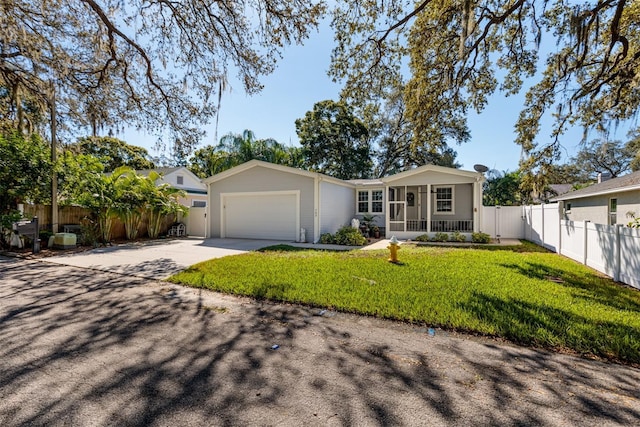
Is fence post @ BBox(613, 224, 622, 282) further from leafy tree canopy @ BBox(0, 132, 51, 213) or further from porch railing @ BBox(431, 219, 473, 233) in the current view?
leafy tree canopy @ BBox(0, 132, 51, 213)

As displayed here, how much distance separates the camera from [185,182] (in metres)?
24.0

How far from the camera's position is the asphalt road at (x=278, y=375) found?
84.0 inches

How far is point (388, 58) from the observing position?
7742 millimetres

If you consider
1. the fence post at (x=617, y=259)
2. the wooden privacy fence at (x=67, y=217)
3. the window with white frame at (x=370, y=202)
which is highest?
the window with white frame at (x=370, y=202)

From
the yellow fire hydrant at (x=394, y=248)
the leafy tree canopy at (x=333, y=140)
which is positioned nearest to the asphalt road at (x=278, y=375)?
the yellow fire hydrant at (x=394, y=248)

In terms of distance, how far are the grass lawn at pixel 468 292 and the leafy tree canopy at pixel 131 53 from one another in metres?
5.22

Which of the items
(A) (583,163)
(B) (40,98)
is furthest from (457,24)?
(A) (583,163)

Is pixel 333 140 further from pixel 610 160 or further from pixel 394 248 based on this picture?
pixel 610 160

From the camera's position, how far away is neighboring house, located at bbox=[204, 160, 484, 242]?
12.2 meters

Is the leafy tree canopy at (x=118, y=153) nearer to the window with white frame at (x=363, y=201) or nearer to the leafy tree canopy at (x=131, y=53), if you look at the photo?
the leafy tree canopy at (x=131, y=53)

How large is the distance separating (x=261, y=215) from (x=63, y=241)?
22.3 ft

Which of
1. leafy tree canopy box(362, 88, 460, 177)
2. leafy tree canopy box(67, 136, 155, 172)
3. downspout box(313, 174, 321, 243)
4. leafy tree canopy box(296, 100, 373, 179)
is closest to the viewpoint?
downspout box(313, 174, 321, 243)

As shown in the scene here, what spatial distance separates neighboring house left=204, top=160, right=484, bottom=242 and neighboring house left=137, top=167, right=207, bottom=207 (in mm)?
8376

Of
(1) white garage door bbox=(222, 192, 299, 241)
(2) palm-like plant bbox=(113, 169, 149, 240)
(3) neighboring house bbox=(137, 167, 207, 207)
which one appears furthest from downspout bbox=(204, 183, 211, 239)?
(3) neighboring house bbox=(137, 167, 207, 207)
